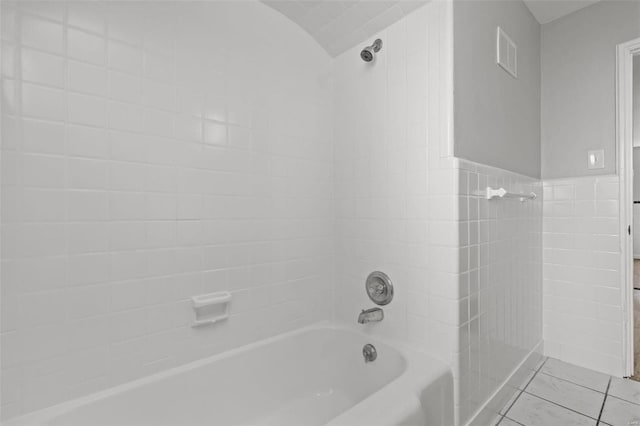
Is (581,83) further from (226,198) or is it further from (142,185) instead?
(142,185)

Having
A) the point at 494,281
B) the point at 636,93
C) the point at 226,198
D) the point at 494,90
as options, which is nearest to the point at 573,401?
the point at 494,281

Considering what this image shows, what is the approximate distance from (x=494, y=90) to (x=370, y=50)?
0.70 meters

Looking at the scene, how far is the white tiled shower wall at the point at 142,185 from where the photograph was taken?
3.25ft

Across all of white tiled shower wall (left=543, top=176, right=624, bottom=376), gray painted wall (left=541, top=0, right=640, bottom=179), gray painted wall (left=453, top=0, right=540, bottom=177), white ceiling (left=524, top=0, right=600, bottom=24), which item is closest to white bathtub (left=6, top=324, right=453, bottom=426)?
gray painted wall (left=453, top=0, right=540, bottom=177)

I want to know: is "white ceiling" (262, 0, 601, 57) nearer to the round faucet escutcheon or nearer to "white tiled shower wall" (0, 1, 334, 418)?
"white tiled shower wall" (0, 1, 334, 418)

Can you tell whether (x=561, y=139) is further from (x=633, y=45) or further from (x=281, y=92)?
(x=281, y=92)

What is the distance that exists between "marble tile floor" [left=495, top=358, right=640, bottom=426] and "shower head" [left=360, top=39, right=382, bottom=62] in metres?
1.97

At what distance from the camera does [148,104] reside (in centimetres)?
123

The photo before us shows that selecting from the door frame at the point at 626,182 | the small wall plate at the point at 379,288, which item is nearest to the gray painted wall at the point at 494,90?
the door frame at the point at 626,182

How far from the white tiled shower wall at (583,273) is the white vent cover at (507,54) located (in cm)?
89

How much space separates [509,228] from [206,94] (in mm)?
1732

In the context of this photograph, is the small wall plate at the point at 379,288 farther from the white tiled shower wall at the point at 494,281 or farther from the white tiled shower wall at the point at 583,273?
the white tiled shower wall at the point at 583,273

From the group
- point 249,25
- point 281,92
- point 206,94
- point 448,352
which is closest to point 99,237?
point 206,94

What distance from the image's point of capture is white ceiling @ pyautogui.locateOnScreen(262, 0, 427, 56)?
1.50 meters
